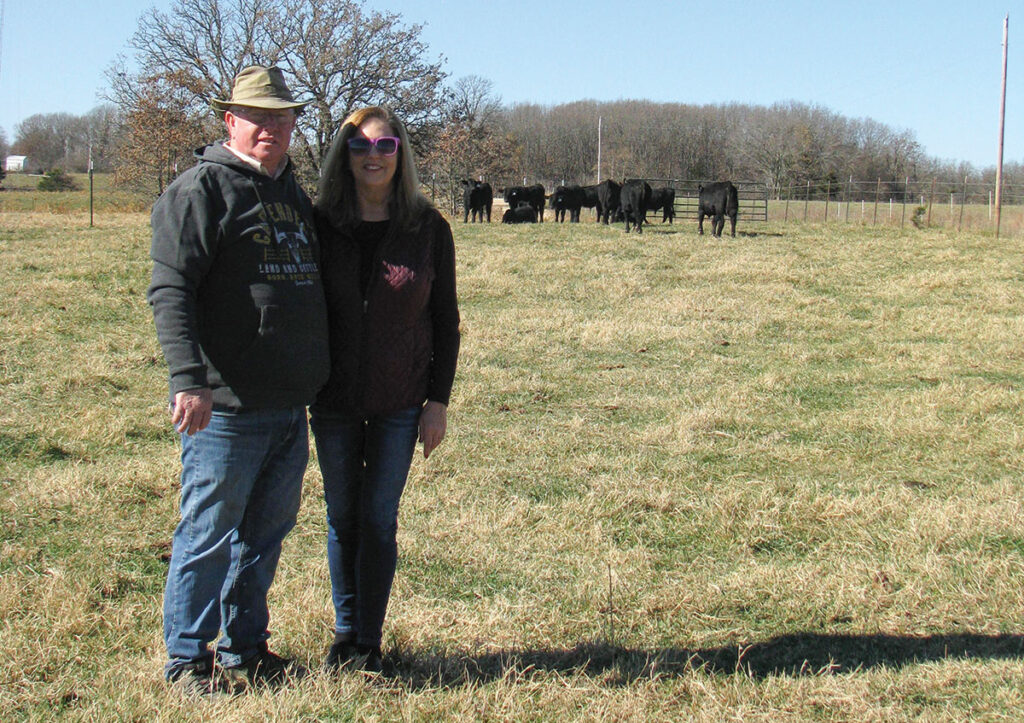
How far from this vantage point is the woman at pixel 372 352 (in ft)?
8.91

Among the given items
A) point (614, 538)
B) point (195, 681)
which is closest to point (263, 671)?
point (195, 681)

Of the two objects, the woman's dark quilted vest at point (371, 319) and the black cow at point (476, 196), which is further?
the black cow at point (476, 196)

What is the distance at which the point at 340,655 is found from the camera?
9.43 ft

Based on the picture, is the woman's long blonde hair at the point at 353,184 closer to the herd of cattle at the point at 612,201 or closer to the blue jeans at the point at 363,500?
the blue jeans at the point at 363,500

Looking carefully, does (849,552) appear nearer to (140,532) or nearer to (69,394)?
(140,532)

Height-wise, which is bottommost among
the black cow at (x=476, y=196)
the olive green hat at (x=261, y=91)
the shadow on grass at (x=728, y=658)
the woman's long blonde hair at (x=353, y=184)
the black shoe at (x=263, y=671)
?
the shadow on grass at (x=728, y=658)

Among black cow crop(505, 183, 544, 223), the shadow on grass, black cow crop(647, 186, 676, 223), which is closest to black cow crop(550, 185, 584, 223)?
black cow crop(505, 183, 544, 223)

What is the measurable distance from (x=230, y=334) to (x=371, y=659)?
112cm

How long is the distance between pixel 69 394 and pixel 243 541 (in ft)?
15.9

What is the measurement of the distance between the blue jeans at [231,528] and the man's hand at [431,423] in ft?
1.18

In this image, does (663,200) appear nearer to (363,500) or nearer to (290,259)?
(363,500)

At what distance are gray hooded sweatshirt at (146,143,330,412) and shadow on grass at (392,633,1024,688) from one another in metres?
1.04

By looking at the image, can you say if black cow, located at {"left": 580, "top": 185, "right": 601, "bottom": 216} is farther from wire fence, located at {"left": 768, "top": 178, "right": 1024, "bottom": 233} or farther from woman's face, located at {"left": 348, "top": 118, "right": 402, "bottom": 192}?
woman's face, located at {"left": 348, "top": 118, "right": 402, "bottom": 192}

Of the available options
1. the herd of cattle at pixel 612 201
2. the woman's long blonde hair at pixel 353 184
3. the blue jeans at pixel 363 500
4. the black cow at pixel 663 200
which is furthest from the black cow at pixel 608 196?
the blue jeans at pixel 363 500
